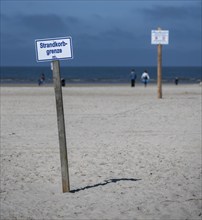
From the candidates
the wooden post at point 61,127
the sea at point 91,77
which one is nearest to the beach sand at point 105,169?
the wooden post at point 61,127

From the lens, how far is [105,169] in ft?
25.9

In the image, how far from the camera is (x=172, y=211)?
227 inches

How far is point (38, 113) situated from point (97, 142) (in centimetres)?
655

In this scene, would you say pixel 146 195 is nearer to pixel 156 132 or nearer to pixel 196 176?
pixel 196 176

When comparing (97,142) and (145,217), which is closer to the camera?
(145,217)

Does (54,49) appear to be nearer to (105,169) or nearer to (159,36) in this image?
(105,169)

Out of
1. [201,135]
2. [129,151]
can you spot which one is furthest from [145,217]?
[201,135]

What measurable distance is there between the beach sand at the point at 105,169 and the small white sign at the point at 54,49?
1.84 m

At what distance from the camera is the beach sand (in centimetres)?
586

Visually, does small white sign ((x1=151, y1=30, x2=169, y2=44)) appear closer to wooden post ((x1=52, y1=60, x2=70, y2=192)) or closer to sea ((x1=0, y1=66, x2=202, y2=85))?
wooden post ((x1=52, y1=60, x2=70, y2=192))

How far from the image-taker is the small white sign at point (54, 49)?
20.2ft

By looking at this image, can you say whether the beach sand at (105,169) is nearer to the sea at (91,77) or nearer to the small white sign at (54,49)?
the small white sign at (54,49)

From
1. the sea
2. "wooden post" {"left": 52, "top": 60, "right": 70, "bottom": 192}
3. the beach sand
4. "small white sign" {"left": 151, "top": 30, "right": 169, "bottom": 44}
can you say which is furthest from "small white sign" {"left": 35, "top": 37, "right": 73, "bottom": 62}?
the sea

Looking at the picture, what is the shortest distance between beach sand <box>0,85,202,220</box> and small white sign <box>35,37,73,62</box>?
1840mm
